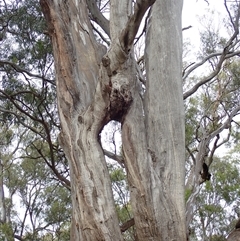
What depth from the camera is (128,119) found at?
282 cm

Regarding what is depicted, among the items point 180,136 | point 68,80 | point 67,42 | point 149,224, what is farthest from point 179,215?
point 67,42

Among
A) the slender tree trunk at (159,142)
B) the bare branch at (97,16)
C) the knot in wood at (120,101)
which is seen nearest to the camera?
the slender tree trunk at (159,142)

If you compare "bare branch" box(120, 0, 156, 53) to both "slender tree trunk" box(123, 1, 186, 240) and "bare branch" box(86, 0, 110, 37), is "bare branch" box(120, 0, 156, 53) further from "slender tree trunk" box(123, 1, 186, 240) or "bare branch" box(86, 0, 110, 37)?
"bare branch" box(86, 0, 110, 37)

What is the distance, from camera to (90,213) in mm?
2584

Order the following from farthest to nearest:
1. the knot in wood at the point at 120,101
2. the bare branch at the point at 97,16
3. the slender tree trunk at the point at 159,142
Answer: the bare branch at the point at 97,16 < the knot in wood at the point at 120,101 < the slender tree trunk at the point at 159,142

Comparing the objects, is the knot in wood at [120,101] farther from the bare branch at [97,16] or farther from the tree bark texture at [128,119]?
the bare branch at [97,16]

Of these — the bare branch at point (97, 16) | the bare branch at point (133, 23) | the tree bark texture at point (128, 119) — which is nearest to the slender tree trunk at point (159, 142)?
the tree bark texture at point (128, 119)

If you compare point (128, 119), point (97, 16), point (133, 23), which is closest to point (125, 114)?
point (128, 119)

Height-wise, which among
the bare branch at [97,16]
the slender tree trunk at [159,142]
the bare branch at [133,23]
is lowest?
the slender tree trunk at [159,142]

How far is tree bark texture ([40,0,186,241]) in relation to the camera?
2578 millimetres

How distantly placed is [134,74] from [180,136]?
50 cm

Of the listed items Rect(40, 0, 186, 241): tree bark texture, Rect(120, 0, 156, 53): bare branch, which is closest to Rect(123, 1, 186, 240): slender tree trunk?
Rect(40, 0, 186, 241): tree bark texture

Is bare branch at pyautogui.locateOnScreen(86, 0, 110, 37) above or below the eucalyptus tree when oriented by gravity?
above

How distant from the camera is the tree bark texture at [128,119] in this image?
2.58 m
